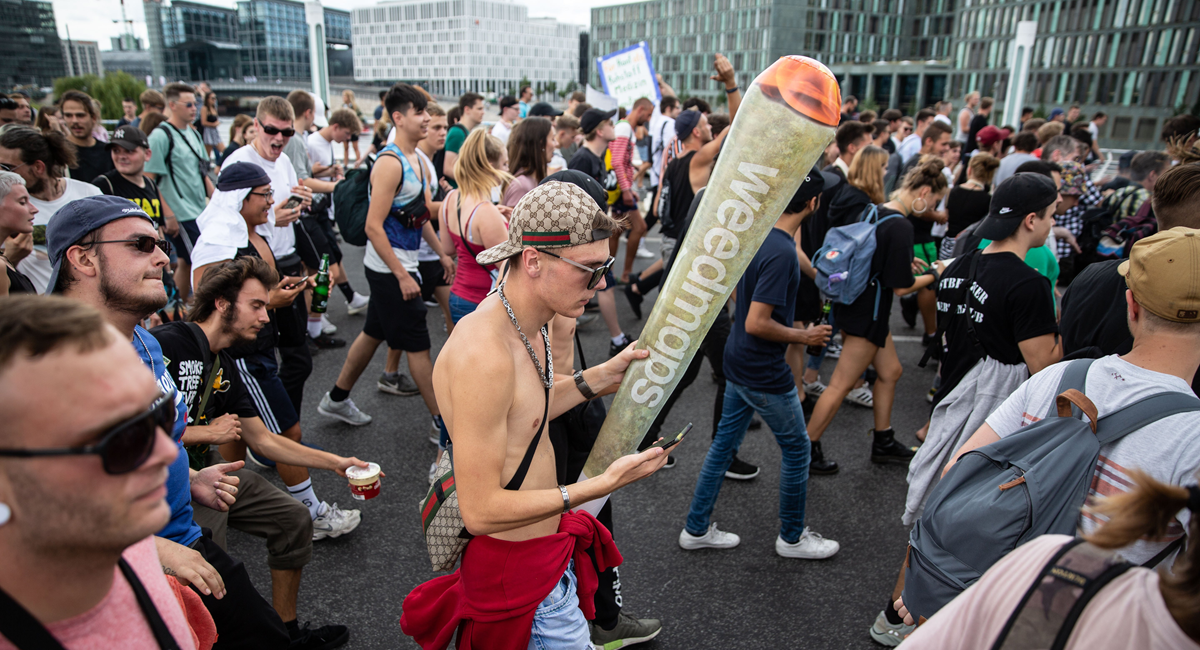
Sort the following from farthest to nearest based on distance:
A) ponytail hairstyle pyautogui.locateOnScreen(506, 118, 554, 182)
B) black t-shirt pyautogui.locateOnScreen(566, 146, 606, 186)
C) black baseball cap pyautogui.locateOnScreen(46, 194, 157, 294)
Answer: black t-shirt pyautogui.locateOnScreen(566, 146, 606, 186) < ponytail hairstyle pyautogui.locateOnScreen(506, 118, 554, 182) < black baseball cap pyautogui.locateOnScreen(46, 194, 157, 294)

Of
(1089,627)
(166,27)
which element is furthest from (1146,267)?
(166,27)

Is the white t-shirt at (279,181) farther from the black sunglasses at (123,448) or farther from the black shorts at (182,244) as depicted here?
the black sunglasses at (123,448)

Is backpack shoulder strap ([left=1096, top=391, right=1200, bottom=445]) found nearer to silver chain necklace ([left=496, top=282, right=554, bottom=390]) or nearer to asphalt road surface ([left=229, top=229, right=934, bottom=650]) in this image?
silver chain necklace ([left=496, top=282, right=554, bottom=390])

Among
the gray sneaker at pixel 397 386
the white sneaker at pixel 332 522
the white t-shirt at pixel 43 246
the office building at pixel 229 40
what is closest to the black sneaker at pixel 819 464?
the white sneaker at pixel 332 522

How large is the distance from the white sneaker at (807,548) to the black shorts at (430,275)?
3.31 m

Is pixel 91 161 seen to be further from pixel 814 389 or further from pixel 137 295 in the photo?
→ pixel 814 389

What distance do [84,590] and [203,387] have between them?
167 centimetres

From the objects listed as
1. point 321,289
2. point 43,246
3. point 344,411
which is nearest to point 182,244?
point 43,246

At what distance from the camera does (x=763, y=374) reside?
3275 mm

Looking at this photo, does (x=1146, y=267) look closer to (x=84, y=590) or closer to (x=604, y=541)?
(x=604, y=541)

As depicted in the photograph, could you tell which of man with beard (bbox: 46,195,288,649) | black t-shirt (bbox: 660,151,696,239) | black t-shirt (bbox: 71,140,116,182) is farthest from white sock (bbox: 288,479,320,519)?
black t-shirt (bbox: 71,140,116,182)

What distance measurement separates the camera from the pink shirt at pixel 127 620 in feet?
3.56

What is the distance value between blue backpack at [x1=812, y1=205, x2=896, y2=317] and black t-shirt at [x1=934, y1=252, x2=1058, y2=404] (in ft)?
2.00

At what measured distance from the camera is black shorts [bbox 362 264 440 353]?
4.52m
